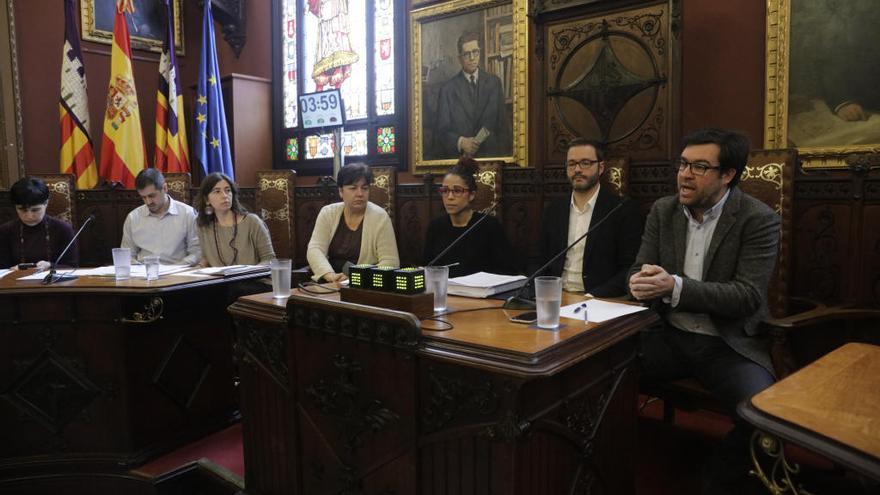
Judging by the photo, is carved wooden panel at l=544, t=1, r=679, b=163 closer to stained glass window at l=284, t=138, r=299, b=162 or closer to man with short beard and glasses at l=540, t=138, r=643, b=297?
man with short beard and glasses at l=540, t=138, r=643, b=297

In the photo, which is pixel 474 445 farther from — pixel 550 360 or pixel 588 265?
pixel 588 265

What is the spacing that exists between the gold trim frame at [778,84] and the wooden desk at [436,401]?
1718 mm

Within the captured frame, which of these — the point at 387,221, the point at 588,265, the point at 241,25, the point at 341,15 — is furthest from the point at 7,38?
the point at 588,265

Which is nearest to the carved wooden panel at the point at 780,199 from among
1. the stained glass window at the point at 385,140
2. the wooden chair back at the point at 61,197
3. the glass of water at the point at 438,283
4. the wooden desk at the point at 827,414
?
the wooden desk at the point at 827,414

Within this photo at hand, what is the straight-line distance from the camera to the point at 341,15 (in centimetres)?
509

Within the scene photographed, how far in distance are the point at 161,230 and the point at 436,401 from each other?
8.37 ft

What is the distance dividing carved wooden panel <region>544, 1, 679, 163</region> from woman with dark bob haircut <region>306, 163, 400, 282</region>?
1.04m

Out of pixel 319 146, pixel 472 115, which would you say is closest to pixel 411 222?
pixel 472 115

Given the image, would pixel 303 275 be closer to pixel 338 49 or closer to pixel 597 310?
pixel 597 310

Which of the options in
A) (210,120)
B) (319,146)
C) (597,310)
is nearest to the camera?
(597,310)

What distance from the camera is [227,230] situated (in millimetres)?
3105

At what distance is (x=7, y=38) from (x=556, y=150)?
182 inches

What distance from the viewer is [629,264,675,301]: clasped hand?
5.61 feet

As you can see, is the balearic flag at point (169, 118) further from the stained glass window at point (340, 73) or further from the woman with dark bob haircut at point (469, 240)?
the woman with dark bob haircut at point (469, 240)
